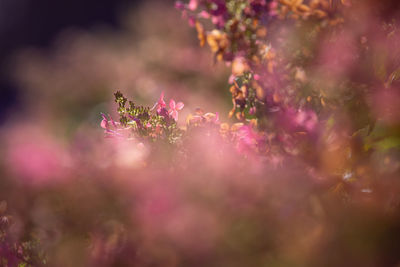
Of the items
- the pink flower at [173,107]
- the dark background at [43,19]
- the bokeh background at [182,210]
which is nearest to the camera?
the bokeh background at [182,210]

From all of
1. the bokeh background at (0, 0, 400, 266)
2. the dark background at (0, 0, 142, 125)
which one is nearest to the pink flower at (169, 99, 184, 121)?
the bokeh background at (0, 0, 400, 266)

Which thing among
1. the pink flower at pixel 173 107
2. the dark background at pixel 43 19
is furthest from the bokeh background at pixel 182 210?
the dark background at pixel 43 19

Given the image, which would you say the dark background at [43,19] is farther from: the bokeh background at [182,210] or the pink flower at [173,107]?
the bokeh background at [182,210]

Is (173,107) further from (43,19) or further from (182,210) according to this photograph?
(43,19)

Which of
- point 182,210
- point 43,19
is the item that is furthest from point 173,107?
point 43,19

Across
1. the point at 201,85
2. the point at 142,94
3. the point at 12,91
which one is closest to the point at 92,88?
the point at 142,94

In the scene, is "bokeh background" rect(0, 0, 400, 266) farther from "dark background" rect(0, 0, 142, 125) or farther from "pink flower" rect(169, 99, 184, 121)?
"dark background" rect(0, 0, 142, 125)

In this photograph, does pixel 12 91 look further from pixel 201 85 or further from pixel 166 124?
pixel 166 124

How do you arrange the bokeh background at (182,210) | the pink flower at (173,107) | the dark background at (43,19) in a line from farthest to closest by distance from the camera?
the dark background at (43,19), the pink flower at (173,107), the bokeh background at (182,210)

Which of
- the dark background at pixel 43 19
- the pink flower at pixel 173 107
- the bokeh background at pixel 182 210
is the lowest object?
the bokeh background at pixel 182 210
